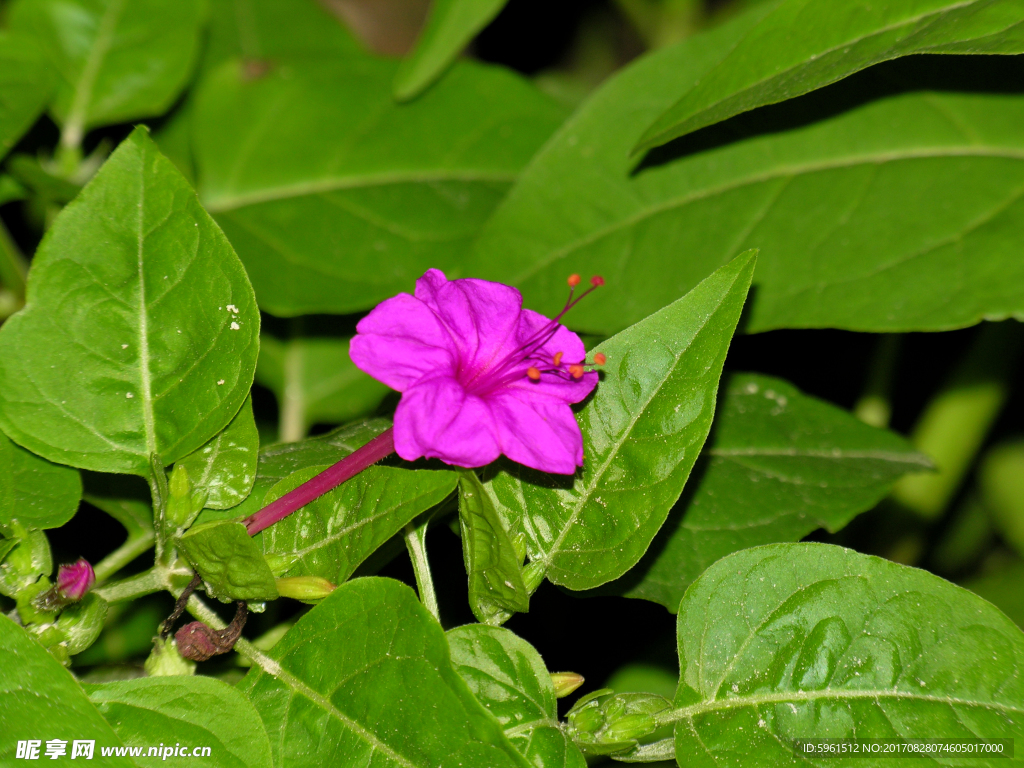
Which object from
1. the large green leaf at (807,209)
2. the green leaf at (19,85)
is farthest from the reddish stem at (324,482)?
the green leaf at (19,85)

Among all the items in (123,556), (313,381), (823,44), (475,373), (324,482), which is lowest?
(313,381)

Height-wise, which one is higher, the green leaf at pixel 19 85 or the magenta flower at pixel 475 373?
the green leaf at pixel 19 85

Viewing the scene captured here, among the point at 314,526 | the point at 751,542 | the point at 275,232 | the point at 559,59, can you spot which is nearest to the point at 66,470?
the point at 314,526

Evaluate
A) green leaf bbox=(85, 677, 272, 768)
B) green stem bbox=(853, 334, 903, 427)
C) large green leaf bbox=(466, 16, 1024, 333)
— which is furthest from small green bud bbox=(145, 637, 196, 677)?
green stem bbox=(853, 334, 903, 427)

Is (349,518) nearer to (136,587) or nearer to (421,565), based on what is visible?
(421,565)

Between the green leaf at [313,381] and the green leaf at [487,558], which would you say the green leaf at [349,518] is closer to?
the green leaf at [487,558]

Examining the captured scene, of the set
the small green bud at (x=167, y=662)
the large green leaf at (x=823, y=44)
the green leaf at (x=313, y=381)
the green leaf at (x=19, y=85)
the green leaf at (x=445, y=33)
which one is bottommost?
the green leaf at (x=313, y=381)

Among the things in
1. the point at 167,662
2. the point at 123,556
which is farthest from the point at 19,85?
the point at 167,662
